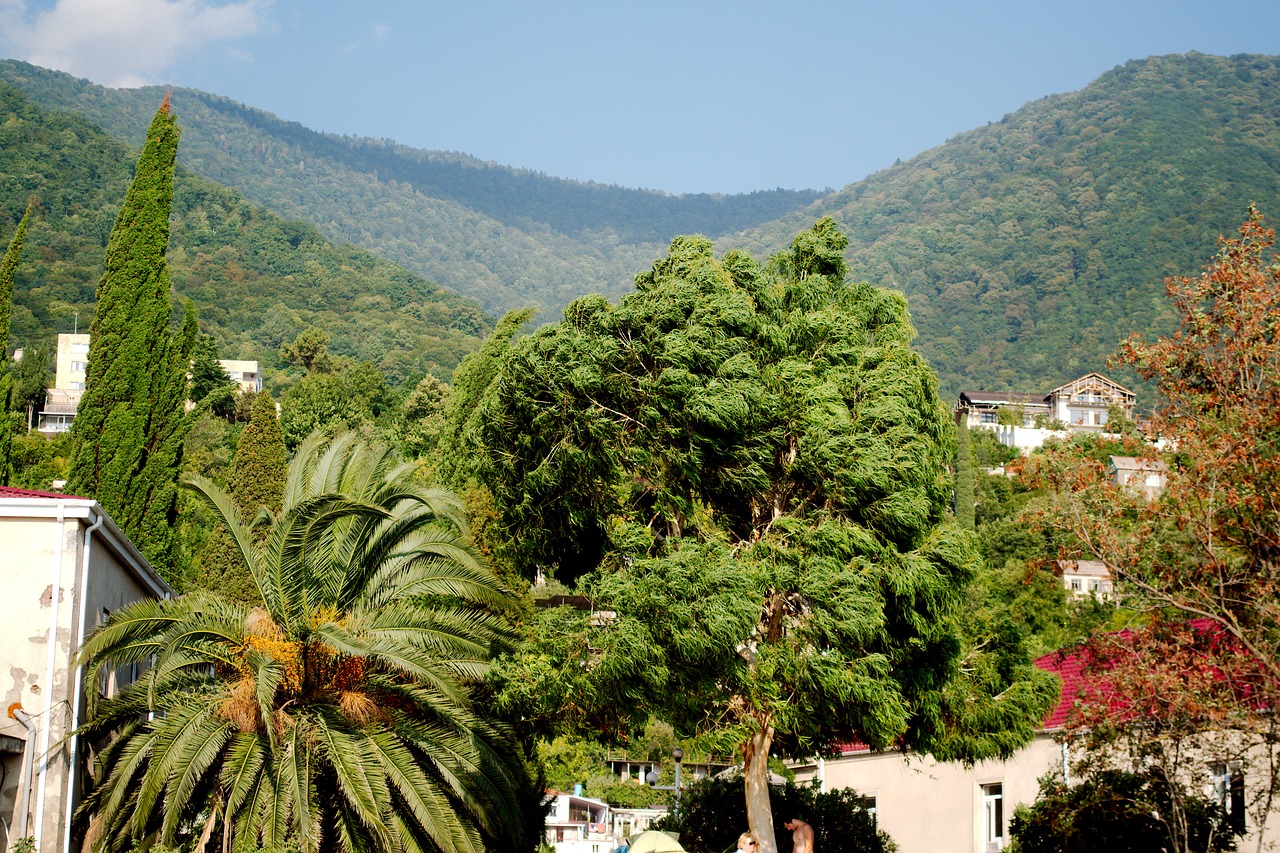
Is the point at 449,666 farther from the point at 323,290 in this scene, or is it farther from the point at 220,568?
the point at 323,290

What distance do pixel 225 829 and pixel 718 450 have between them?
8004 millimetres

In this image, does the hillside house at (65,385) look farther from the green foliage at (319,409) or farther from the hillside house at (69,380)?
the green foliage at (319,409)

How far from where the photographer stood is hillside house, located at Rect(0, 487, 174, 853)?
49.9 feet

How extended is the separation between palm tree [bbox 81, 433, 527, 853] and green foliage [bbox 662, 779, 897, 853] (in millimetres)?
3533

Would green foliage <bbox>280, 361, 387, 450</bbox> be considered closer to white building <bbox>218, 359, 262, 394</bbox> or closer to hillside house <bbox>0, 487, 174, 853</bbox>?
white building <bbox>218, 359, 262, 394</bbox>

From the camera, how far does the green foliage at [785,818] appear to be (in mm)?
20375

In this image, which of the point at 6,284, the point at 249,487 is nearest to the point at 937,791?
the point at 6,284

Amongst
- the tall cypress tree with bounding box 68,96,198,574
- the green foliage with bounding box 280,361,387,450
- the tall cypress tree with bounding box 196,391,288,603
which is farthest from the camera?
the green foliage with bounding box 280,361,387,450

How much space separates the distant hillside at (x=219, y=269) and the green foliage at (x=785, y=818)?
9550 cm

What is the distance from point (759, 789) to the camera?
1803cm

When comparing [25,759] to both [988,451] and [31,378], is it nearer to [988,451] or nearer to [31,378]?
[31,378]

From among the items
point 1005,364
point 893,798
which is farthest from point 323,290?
point 893,798

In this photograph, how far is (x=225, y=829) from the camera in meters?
15.9

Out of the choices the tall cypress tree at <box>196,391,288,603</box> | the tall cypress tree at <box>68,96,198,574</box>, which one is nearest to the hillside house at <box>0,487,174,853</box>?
the tall cypress tree at <box>68,96,198,574</box>
